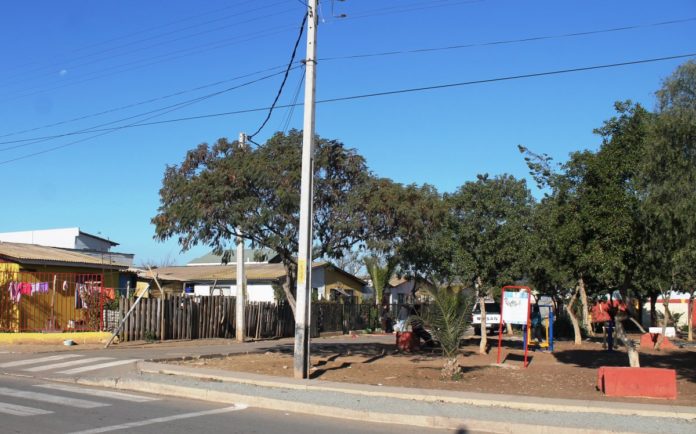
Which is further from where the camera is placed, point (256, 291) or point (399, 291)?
point (399, 291)

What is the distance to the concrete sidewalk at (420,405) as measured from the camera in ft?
31.2

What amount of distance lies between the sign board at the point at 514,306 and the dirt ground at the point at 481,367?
1.28 metres

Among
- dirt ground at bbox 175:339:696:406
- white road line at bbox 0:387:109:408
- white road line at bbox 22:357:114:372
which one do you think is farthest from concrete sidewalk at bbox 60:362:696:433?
white road line at bbox 22:357:114:372

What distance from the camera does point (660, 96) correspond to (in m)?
11.9

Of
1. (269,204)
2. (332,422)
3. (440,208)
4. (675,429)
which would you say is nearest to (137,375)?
(269,204)

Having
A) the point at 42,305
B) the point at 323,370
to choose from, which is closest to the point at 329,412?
the point at 323,370

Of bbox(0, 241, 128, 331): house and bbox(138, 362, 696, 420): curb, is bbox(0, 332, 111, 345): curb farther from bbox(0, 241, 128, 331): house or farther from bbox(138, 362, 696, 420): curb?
bbox(138, 362, 696, 420): curb

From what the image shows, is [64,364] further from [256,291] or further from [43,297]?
[256,291]

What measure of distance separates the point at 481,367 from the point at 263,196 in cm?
733

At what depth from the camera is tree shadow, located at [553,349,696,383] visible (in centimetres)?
1727

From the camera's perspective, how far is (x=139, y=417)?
979cm

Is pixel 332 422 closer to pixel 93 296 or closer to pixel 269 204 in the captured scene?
pixel 269 204

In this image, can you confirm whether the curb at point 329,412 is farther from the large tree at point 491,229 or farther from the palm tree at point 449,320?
the large tree at point 491,229

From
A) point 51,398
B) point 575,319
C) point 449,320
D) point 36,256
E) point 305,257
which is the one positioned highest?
point 36,256
